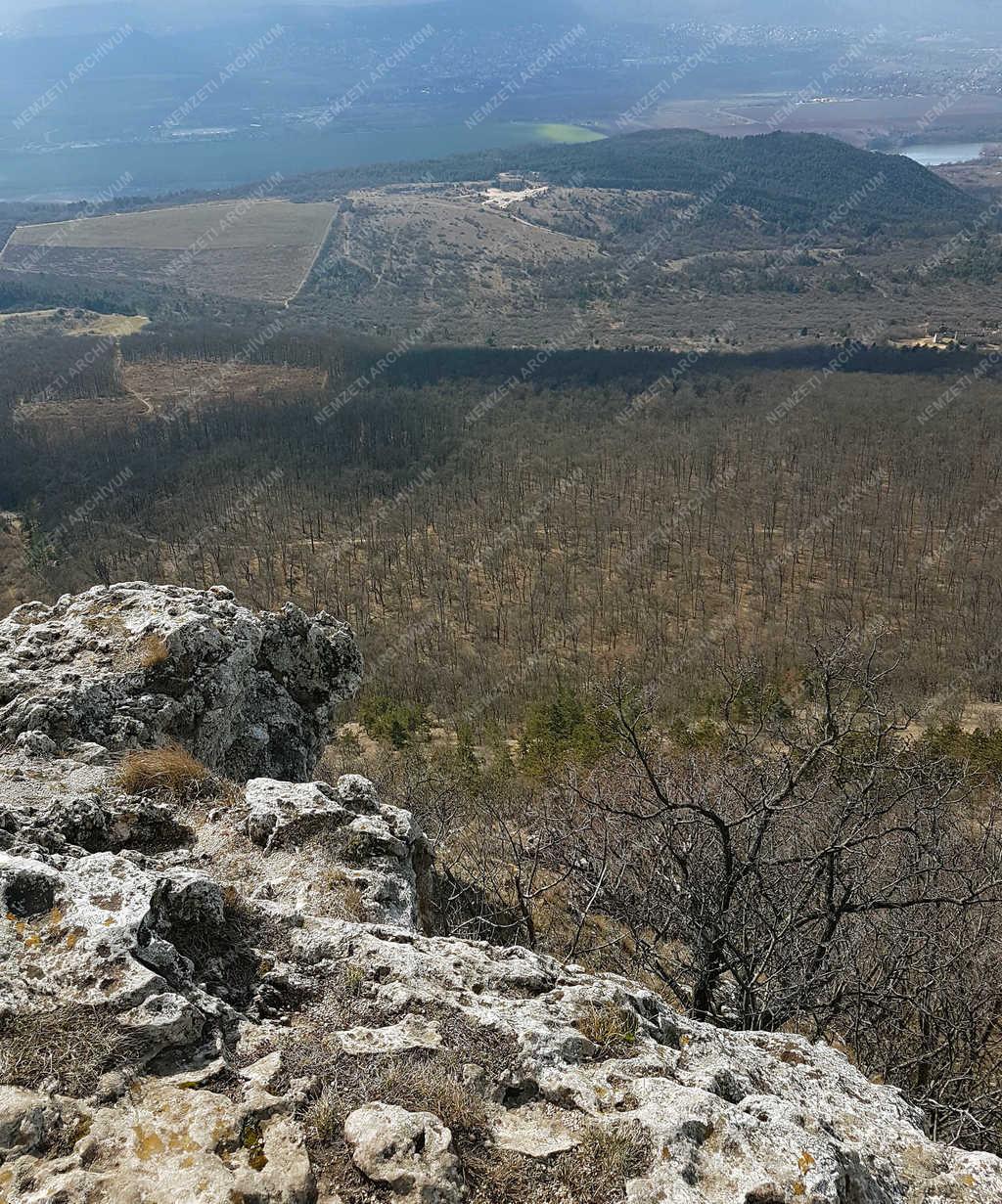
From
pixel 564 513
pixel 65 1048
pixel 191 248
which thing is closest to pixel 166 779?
pixel 65 1048

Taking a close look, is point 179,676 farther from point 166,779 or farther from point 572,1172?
point 572,1172

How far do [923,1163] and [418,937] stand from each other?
129 inches

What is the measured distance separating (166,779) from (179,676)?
2406 millimetres

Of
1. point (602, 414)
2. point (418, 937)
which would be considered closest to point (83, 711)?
point (418, 937)

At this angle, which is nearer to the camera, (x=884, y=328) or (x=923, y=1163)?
(x=923, y=1163)

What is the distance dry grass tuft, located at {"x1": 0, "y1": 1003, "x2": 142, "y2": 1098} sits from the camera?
4031mm

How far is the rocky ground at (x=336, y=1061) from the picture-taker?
3.85 metres

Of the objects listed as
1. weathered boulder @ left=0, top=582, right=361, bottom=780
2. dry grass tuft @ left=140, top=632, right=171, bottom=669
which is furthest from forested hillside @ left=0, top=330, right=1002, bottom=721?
dry grass tuft @ left=140, top=632, right=171, bottom=669

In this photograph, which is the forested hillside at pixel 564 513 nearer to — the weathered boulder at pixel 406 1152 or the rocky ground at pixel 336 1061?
the rocky ground at pixel 336 1061

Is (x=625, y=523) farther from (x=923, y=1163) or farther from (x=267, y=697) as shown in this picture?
(x=923, y=1163)

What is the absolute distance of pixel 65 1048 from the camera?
414 centimetres

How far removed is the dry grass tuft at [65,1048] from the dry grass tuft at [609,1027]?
2599 millimetres

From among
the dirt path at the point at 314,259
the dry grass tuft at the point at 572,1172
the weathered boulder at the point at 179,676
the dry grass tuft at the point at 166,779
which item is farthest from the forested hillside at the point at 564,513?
the dirt path at the point at 314,259

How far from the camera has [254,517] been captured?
62438 millimetres
